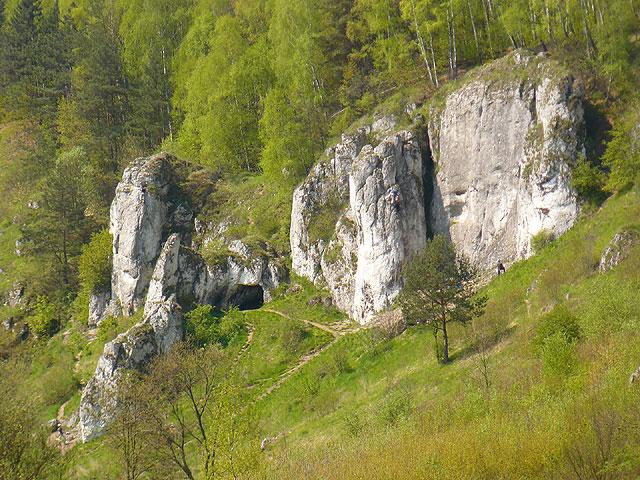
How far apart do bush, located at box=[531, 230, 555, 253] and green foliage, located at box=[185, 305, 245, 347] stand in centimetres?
1619

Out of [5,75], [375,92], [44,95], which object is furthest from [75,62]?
[375,92]

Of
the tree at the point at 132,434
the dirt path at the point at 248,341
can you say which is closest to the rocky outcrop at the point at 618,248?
the tree at the point at 132,434

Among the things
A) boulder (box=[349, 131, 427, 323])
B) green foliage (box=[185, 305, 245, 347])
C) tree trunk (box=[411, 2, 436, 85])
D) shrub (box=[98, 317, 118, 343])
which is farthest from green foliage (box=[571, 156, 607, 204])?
shrub (box=[98, 317, 118, 343])

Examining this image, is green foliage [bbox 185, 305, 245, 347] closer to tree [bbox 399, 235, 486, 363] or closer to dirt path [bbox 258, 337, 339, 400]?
dirt path [bbox 258, 337, 339, 400]

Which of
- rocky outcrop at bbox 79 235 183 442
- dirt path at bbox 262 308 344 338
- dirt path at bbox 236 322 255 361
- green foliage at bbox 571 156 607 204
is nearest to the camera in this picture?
green foliage at bbox 571 156 607 204

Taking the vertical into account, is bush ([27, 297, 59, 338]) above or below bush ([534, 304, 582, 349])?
above

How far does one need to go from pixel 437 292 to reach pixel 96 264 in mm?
27952

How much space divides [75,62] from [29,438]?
62386 mm

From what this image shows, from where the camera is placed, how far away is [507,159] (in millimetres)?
28828

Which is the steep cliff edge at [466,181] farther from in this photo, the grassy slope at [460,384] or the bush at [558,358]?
the bush at [558,358]

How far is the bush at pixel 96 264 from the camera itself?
39750 mm

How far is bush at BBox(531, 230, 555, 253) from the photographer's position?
25586 millimetres

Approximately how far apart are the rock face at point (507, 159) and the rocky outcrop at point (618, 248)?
6116mm

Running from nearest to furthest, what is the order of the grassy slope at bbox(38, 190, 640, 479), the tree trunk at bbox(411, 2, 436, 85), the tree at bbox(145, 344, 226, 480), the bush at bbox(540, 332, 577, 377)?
the grassy slope at bbox(38, 190, 640, 479) → the bush at bbox(540, 332, 577, 377) → the tree at bbox(145, 344, 226, 480) → the tree trunk at bbox(411, 2, 436, 85)
